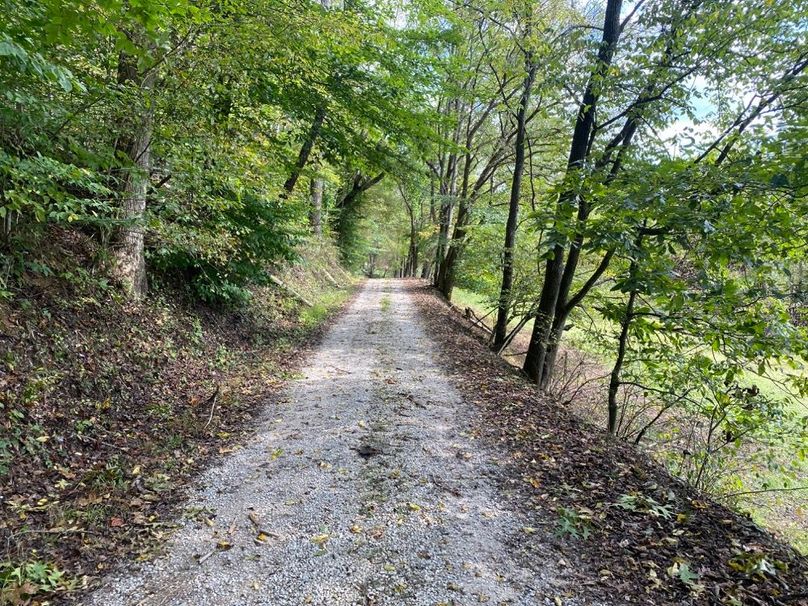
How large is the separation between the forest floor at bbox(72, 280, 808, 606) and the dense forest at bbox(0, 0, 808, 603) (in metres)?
1.01

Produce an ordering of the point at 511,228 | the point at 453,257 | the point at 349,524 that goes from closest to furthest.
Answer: the point at 349,524
the point at 511,228
the point at 453,257

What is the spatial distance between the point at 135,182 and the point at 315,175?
15.9 ft

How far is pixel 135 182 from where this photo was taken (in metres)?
5.55

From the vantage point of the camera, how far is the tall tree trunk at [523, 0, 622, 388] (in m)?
6.57

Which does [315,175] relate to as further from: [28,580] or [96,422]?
[28,580]

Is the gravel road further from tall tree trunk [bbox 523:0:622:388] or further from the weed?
tall tree trunk [bbox 523:0:622:388]

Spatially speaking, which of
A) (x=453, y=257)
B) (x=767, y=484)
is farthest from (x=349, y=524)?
(x=453, y=257)

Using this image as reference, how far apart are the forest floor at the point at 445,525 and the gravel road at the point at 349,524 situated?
0.01 metres

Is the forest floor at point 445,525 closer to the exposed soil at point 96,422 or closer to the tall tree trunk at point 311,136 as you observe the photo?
the exposed soil at point 96,422

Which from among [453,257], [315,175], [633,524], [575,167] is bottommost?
[633,524]

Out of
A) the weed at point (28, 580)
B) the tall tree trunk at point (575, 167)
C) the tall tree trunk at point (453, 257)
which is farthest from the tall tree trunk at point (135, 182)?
the tall tree trunk at point (453, 257)

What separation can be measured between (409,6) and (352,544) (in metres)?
11.0

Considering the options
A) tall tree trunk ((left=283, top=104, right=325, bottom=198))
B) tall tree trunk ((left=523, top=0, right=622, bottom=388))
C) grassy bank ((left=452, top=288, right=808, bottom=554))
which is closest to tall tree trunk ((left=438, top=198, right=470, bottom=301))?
tall tree trunk ((left=283, top=104, right=325, bottom=198))

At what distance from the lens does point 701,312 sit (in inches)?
226
